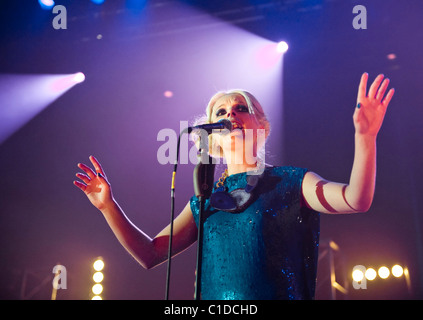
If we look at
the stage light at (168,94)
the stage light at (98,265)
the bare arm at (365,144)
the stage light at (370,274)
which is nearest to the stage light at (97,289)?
the stage light at (98,265)

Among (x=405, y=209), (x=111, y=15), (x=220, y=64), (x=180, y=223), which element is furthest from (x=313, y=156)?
(x=180, y=223)

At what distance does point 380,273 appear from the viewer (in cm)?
644

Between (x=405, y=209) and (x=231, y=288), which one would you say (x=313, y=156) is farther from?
(x=231, y=288)

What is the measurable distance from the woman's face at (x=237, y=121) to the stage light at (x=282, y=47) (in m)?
3.97

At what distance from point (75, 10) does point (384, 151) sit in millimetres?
5183

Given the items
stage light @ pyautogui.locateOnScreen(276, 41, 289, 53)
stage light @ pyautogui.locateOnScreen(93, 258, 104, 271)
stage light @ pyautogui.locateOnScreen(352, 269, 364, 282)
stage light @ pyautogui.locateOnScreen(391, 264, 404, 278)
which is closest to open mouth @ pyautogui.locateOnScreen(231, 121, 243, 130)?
stage light @ pyautogui.locateOnScreen(276, 41, 289, 53)

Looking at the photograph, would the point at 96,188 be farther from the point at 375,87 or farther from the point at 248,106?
the point at 375,87

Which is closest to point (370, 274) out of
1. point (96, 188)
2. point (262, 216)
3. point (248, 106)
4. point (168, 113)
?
point (168, 113)

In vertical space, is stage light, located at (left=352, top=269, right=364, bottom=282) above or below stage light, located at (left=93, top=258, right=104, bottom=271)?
below

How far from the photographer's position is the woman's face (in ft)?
7.11

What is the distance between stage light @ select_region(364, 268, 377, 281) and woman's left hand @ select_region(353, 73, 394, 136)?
568 cm

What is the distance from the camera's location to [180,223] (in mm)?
2242

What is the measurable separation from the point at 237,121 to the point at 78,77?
16.5ft

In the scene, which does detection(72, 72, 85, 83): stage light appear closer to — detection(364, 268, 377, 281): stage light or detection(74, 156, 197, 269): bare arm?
detection(74, 156, 197, 269): bare arm
